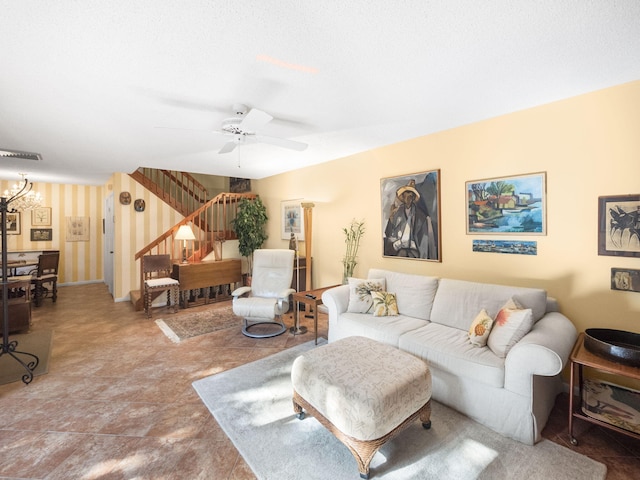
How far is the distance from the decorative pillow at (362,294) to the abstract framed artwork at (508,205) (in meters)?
1.13

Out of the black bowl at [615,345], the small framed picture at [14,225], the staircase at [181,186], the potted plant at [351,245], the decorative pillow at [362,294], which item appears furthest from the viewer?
the staircase at [181,186]

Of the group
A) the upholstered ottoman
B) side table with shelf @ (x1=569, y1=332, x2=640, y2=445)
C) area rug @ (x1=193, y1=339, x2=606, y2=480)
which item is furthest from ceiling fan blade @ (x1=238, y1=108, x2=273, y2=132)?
side table with shelf @ (x1=569, y1=332, x2=640, y2=445)

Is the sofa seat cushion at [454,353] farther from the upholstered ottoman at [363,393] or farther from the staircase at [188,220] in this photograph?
the staircase at [188,220]

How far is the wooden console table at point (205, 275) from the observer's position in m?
4.94

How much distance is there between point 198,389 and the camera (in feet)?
8.19

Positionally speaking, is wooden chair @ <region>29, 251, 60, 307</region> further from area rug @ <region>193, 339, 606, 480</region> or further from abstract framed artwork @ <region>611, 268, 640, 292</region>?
abstract framed artwork @ <region>611, 268, 640, 292</region>

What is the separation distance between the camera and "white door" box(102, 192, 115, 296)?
5912mm

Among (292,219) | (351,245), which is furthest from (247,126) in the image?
(292,219)

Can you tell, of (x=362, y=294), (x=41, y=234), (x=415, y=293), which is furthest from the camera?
(x=41, y=234)

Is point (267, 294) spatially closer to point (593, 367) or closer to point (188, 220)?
point (188, 220)

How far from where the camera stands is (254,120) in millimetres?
2346

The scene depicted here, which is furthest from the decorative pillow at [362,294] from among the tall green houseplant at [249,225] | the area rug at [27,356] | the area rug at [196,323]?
the area rug at [27,356]

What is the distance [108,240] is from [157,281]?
283cm

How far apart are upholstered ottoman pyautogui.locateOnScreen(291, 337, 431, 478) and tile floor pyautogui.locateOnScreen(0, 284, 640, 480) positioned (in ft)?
1.82
